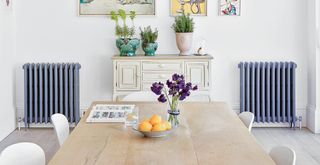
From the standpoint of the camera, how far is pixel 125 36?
591 cm

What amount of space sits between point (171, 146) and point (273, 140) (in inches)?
128

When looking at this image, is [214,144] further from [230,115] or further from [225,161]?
[230,115]

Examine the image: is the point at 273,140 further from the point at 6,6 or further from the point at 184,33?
the point at 6,6

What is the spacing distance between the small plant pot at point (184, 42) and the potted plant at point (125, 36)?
47 cm

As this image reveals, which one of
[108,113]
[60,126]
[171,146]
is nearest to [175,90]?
[171,146]

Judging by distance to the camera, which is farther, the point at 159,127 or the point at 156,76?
the point at 156,76

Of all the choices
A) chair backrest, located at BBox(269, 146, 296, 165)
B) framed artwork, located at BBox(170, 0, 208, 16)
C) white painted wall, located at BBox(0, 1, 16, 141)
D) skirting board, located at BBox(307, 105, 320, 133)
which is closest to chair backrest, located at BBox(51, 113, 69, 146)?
chair backrest, located at BBox(269, 146, 296, 165)

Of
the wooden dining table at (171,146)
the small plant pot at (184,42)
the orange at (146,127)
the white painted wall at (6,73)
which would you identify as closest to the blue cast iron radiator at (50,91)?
Result: the white painted wall at (6,73)

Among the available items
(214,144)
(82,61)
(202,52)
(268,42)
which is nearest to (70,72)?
(82,61)

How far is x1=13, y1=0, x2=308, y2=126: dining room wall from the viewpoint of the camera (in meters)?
6.05

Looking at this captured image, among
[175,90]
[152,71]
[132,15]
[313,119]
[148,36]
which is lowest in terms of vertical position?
[313,119]

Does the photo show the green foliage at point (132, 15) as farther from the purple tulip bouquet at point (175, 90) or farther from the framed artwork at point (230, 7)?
the purple tulip bouquet at point (175, 90)

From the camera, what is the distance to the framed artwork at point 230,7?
6027 mm

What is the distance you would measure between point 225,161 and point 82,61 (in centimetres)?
410
